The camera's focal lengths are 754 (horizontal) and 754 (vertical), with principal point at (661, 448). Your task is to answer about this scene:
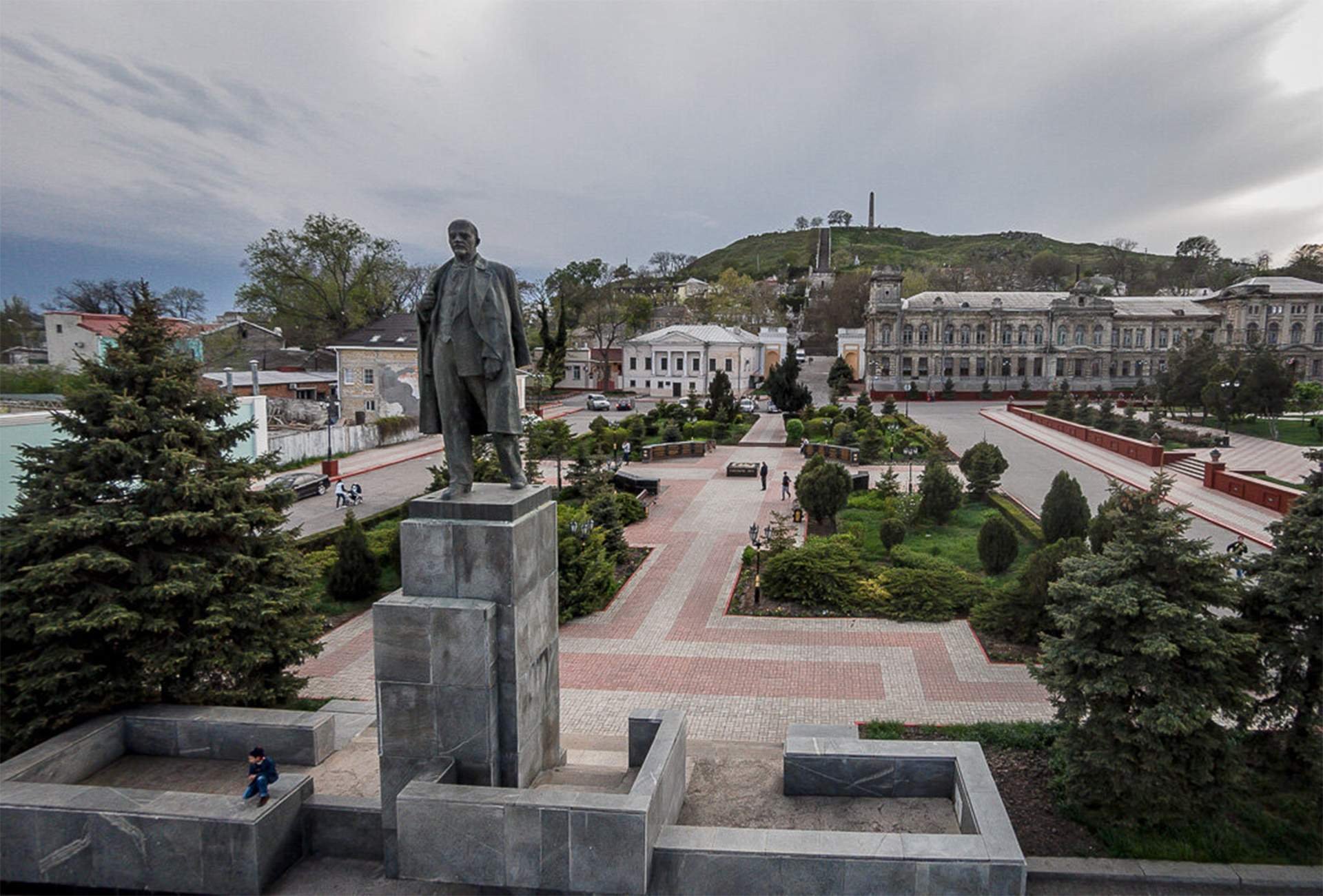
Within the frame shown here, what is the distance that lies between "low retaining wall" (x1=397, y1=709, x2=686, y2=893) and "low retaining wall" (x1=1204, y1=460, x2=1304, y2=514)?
21.8m

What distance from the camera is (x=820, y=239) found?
152 metres

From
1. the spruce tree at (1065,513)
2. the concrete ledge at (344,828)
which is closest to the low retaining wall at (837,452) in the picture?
the spruce tree at (1065,513)

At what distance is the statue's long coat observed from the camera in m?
6.34

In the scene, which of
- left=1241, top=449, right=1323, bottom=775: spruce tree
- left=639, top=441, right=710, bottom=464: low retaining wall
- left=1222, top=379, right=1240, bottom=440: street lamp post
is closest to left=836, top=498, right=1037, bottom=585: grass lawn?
left=1241, top=449, right=1323, bottom=775: spruce tree

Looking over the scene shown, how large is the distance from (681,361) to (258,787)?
63690 millimetres

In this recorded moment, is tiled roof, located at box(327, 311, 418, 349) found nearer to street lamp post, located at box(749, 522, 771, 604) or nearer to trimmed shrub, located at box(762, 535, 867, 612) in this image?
street lamp post, located at box(749, 522, 771, 604)

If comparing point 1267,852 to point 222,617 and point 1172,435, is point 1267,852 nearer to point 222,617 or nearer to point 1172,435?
point 222,617

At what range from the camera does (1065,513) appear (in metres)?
16.1

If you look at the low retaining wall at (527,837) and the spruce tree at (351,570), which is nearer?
the low retaining wall at (527,837)

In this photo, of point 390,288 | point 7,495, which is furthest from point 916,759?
point 390,288

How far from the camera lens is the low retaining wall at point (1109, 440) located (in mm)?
30172

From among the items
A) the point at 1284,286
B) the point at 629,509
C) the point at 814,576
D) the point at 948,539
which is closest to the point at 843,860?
the point at 814,576

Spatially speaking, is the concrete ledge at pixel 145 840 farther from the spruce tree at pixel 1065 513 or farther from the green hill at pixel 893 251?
the green hill at pixel 893 251

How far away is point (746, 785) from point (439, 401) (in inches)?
185
